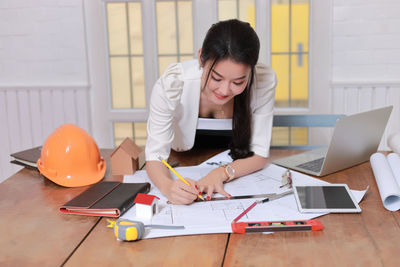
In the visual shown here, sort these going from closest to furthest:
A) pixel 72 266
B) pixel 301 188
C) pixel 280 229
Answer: pixel 72 266, pixel 280 229, pixel 301 188

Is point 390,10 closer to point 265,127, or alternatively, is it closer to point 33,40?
point 265,127

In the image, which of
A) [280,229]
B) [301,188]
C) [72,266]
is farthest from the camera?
[301,188]

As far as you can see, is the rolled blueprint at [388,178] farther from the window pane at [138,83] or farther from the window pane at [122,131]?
the window pane at [122,131]

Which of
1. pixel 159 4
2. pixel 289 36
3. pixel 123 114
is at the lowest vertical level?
pixel 123 114

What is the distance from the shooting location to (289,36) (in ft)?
10.8

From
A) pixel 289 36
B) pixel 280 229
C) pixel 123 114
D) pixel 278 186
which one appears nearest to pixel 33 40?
pixel 123 114

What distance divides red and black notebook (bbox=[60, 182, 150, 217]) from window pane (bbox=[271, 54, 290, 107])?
7.37ft

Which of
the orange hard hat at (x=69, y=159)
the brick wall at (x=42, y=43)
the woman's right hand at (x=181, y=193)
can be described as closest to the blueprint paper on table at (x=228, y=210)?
the woman's right hand at (x=181, y=193)

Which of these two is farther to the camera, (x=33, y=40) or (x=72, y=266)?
(x=33, y=40)

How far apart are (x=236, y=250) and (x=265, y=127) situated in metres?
0.73

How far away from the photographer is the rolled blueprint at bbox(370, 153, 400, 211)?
1186 millimetres

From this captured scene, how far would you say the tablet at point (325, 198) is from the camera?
1156 mm

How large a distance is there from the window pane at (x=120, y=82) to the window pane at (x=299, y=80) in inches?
52.0

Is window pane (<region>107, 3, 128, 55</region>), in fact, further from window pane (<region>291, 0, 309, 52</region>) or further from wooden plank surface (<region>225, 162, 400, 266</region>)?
wooden plank surface (<region>225, 162, 400, 266</region>)
